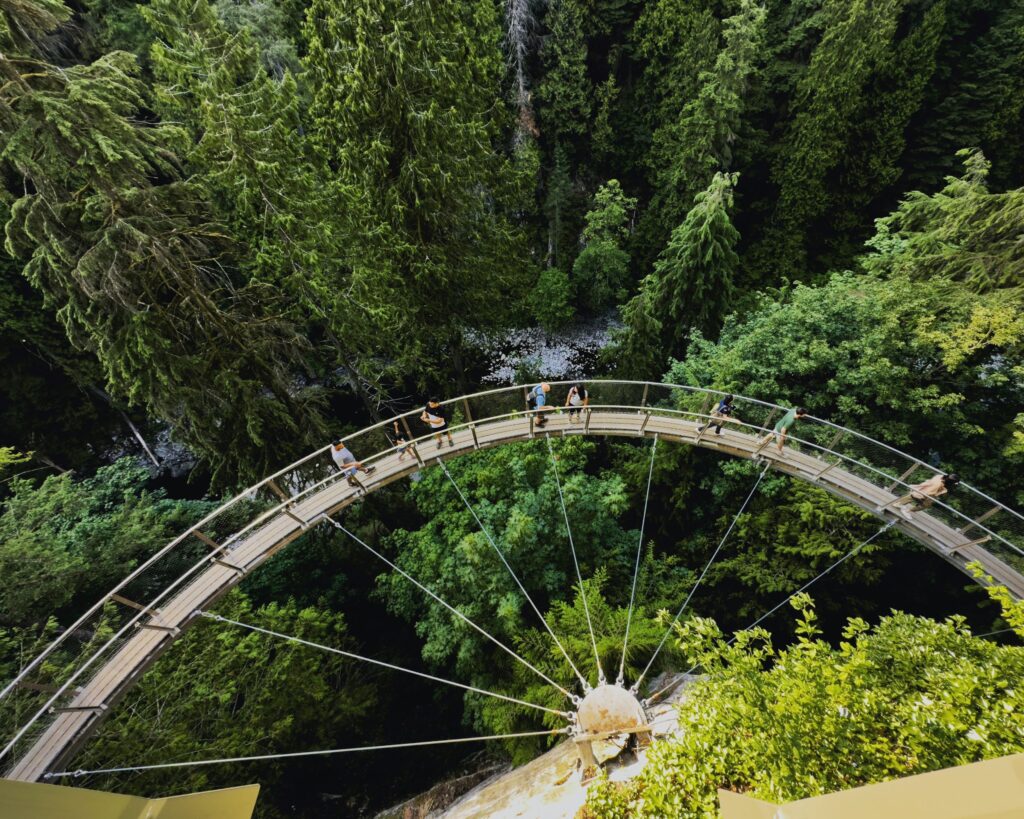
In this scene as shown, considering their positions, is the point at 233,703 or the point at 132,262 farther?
the point at 233,703

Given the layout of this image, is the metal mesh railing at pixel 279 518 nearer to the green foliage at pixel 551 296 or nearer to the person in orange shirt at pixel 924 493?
the person in orange shirt at pixel 924 493

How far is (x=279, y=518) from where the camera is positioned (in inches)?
421

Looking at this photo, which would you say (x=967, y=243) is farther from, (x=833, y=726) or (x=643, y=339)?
(x=833, y=726)

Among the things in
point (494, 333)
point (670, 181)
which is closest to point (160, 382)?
point (494, 333)

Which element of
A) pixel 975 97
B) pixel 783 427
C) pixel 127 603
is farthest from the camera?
pixel 975 97

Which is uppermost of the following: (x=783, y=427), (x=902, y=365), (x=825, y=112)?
(x=825, y=112)

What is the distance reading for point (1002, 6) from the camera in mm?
22422

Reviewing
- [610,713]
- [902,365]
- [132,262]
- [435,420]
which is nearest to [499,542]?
[435,420]

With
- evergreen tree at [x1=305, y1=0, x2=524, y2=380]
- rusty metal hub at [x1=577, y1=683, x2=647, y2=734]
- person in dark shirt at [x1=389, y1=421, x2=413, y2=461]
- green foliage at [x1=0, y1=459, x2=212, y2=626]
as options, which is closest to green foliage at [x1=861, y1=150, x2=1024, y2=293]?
evergreen tree at [x1=305, y1=0, x2=524, y2=380]

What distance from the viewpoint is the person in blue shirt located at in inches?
473

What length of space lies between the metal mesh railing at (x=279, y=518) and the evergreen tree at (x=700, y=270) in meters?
5.37

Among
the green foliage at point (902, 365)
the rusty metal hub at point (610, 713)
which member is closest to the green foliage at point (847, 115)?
the green foliage at point (902, 365)

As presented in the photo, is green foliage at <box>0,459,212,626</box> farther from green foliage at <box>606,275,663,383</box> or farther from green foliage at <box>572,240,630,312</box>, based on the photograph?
green foliage at <box>572,240,630,312</box>

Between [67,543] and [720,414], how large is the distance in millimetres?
17689
